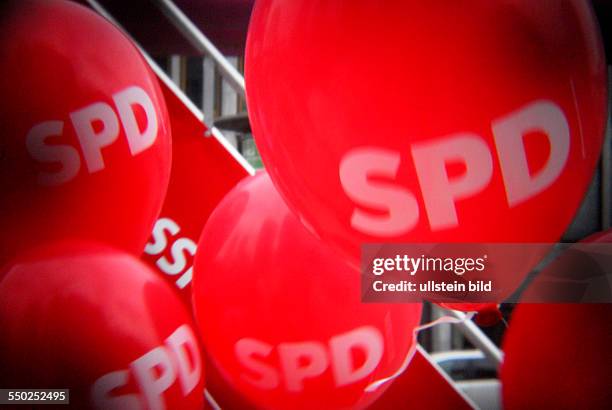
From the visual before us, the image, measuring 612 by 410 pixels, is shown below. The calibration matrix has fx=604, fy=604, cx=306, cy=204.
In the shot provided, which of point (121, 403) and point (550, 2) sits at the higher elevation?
point (550, 2)

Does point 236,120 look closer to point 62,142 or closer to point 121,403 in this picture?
point 62,142

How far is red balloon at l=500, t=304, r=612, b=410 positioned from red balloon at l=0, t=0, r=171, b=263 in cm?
63

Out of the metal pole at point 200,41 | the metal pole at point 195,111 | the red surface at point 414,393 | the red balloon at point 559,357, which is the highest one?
Result: the metal pole at point 200,41

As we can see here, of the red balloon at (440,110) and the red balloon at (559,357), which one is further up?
the red balloon at (440,110)

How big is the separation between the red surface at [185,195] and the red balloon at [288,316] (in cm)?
20

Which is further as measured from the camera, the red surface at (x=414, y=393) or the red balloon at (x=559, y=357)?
the red surface at (x=414, y=393)

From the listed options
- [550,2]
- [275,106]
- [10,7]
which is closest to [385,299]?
[275,106]

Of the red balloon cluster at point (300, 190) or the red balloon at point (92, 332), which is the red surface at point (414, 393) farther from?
the red balloon at point (92, 332)

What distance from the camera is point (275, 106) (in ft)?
2.39

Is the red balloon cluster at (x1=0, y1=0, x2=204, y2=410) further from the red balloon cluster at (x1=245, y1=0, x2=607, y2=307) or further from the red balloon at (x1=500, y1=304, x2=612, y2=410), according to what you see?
the red balloon at (x1=500, y1=304, x2=612, y2=410)

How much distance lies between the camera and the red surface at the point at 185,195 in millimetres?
1139

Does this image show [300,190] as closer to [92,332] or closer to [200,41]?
[92,332]

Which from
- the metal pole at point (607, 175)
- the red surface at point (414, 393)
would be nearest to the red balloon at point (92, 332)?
the red surface at point (414, 393)

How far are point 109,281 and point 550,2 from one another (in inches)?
26.7
